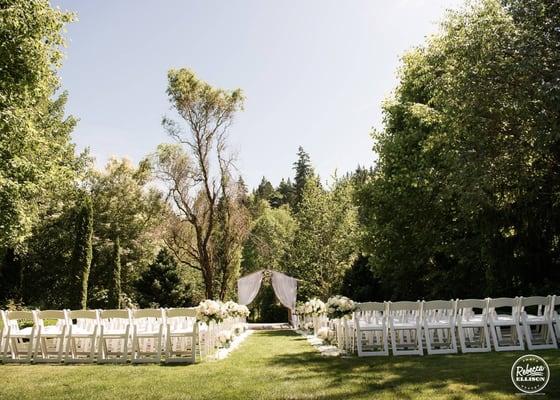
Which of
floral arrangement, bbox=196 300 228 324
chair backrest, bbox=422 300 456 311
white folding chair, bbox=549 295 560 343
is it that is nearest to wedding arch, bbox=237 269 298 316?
floral arrangement, bbox=196 300 228 324

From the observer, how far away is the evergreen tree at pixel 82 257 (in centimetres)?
1977

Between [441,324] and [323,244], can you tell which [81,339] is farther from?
[323,244]

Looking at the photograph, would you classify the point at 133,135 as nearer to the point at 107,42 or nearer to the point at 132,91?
the point at 132,91

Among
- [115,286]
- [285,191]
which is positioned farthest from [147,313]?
[285,191]

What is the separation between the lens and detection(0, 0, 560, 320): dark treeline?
1017 centimetres

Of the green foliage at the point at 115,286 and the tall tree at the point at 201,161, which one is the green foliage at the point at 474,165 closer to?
the tall tree at the point at 201,161

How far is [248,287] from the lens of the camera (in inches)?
883

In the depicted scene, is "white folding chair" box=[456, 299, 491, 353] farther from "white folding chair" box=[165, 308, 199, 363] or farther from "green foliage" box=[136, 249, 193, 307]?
"green foliage" box=[136, 249, 193, 307]

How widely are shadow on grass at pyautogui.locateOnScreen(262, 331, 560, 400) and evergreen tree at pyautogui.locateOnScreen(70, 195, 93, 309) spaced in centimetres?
1384

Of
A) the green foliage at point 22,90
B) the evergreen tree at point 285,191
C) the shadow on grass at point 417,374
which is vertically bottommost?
the shadow on grass at point 417,374

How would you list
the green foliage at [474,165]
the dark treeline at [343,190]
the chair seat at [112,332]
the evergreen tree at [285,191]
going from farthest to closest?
the evergreen tree at [285,191], the dark treeline at [343,190], the green foliage at [474,165], the chair seat at [112,332]

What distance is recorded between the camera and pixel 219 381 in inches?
253

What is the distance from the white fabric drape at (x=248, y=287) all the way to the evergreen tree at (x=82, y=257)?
6.89 meters

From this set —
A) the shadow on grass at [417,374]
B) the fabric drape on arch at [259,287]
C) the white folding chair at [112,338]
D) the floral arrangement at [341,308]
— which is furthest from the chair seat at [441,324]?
the fabric drape on arch at [259,287]
